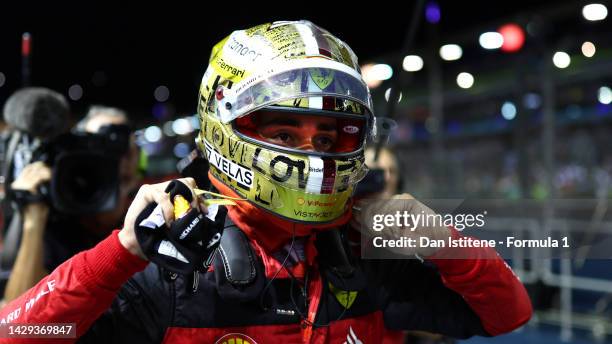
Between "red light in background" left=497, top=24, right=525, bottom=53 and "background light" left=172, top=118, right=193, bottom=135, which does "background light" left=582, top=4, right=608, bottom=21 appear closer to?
"red light in background" left=497, top=24, right=525, bottom=53

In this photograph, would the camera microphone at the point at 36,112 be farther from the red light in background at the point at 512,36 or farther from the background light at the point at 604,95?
the background light at the point at 604,95

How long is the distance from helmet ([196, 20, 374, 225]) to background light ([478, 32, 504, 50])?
20.3 feet

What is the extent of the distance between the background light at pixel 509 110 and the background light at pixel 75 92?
5.40m

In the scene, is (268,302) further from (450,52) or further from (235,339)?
(450,52)

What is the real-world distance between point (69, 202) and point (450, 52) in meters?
6.69

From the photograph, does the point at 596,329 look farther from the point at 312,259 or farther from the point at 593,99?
the point at 312,259

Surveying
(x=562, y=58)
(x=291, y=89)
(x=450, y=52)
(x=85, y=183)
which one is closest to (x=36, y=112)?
(x=85, y=183)

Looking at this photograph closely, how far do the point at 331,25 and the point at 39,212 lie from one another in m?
1.52

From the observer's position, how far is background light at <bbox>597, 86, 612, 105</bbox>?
6414 mm

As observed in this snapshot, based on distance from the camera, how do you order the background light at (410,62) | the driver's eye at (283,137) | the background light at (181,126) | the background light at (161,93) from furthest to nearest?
the background light at (181,126)
the background light at (161,93)
the background light at (410,62)
the driver's eye at (283,137)

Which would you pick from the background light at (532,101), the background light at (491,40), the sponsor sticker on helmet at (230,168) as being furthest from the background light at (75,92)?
the background light at (491,40)

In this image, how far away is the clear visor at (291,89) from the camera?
1323mm

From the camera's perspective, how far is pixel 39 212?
223 cm

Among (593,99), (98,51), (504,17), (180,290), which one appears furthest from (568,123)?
(180,290)
